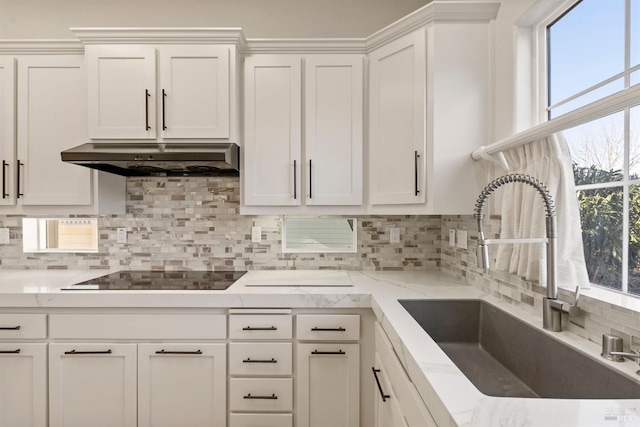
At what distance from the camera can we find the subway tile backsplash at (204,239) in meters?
2.36

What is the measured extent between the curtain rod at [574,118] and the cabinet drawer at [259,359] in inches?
53.5

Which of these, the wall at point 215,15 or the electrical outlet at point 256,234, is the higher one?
the wall at point 215,15

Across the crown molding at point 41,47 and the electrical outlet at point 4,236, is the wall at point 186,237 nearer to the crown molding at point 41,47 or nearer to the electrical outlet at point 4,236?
the electrical outlet at point 4,236

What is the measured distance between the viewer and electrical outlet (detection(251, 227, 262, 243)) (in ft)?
7.73

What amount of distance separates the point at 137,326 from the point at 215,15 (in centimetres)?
212

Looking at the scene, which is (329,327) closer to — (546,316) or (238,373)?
(238,373)

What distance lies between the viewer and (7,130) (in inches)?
80.9

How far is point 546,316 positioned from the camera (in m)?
1.15

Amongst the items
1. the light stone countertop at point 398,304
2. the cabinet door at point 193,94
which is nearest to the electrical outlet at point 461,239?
the light stone countertop at point 398,304

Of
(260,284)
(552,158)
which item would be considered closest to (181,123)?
(260,284)

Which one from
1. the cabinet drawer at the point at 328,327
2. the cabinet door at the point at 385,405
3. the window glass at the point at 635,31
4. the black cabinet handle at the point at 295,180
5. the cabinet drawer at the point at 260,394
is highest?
the window glass at the point at 635,31

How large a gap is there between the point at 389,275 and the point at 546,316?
110cm

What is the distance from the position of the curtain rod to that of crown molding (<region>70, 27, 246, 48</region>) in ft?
5.05

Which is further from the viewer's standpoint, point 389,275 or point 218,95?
point 389,275
